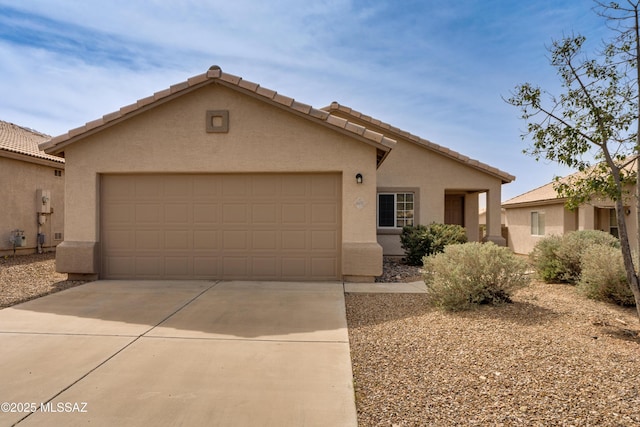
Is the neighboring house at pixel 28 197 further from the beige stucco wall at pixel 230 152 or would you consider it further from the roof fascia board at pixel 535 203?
the roof fascia board at pixel 535 203

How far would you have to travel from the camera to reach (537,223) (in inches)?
767

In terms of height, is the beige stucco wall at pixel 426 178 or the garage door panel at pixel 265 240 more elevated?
the beige stucco wall at pixel 426 178

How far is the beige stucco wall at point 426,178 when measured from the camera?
46.2 feet

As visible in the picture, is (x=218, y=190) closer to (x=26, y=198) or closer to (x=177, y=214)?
(x=177, y=214)

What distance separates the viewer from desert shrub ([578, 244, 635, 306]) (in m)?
6.59

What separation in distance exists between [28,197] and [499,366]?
16.6 metres

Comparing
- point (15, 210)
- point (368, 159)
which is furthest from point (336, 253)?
point (15, 210)

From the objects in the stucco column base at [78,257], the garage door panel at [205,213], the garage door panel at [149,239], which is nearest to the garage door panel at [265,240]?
the garage door panel at [205,213]

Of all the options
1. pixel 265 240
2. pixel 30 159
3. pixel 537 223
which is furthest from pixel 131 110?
pixel 537 223

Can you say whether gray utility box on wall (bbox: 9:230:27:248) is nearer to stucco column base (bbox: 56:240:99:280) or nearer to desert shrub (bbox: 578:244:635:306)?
stucco column base (bbox: 56:240:99:280)

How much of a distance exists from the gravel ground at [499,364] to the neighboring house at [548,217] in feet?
34.7

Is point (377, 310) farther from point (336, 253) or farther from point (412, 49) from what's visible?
point (412, 49)

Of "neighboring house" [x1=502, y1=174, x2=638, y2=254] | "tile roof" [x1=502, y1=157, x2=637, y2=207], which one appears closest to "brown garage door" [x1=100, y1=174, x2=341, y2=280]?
"neighboring house" [x1=502, y1=174, x2=638, y2=254]

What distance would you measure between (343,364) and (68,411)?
8.86 feet
